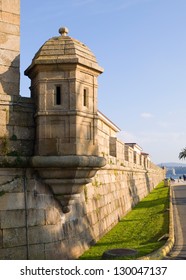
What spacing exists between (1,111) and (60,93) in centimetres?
127

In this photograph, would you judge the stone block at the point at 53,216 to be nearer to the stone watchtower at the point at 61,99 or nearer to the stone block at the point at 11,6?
the stone watchtower at the point at 61,99

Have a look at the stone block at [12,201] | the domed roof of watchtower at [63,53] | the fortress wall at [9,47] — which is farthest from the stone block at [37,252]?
the domed roof of watchtower at [63,53]

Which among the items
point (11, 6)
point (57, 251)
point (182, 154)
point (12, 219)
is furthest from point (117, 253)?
point (182, 154)

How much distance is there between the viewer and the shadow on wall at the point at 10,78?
25.8ft

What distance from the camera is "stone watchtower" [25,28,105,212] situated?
25.3 ft

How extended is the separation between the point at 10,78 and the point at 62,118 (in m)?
1.41

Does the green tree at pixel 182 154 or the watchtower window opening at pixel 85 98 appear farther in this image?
the green tree at pixel 182 154

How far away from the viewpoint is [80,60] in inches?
311

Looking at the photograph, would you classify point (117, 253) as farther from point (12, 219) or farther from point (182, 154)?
point (182, 154)

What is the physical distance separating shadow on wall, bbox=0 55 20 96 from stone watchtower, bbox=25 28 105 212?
0.36 m

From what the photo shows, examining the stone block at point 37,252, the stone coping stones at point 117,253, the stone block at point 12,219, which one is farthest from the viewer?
the stone block at point 37,252

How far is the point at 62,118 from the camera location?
7.81 meters
